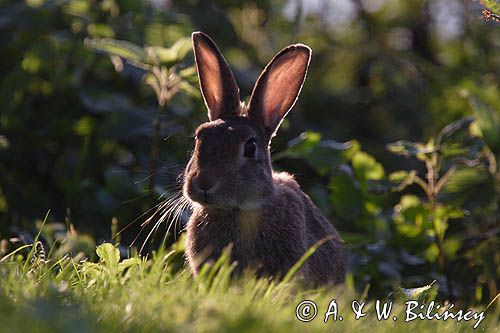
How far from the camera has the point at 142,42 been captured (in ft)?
22.4

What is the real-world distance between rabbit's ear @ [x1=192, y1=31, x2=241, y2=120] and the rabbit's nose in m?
0.74

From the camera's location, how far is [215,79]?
204 inches

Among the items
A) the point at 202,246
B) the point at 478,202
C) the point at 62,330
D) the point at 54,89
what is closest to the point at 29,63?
the point at 54,89

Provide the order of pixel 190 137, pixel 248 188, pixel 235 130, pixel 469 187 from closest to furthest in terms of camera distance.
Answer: pixel 248 188
pixel 235 130
pixel 190 137
pixel 469 187

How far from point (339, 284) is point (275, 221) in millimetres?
771

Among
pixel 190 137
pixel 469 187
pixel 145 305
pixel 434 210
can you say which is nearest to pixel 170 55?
pixel 190 137

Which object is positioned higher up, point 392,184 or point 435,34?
point 435,34

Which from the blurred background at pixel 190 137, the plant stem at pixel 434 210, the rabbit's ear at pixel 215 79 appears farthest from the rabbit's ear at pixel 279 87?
the plant stem at pixel 434 210

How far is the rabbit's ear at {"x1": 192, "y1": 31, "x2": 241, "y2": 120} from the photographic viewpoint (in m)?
5.12

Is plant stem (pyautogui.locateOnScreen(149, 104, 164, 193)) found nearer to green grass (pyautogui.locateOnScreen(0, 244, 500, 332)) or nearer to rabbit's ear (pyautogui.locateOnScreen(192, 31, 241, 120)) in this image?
rabbit's ear (pyautogui.locateOnScreen(192, 31, 241, 120))

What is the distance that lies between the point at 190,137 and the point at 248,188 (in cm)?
95

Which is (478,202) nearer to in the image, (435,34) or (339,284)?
(339,284)

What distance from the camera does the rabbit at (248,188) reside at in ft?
15.2

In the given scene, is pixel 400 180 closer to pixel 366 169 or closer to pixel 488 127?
pixel 366 169
